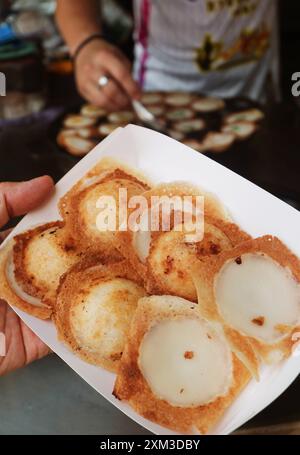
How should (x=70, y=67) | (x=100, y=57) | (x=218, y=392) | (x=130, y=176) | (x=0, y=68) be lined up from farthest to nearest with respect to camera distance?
(x=70, y=67)
(x=0, y=68)
(x=100, y=57)
(x=130, y=176)
(x=218, y=392)

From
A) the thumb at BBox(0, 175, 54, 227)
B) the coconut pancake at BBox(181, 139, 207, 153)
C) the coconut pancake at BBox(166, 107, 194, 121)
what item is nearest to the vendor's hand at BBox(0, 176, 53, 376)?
the thumb at BBox(0, 175, 54, 227)

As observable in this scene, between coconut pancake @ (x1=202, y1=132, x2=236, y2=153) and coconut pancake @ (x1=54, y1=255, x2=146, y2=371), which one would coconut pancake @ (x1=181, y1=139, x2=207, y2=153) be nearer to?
coconut pancake @ (x1=202, y1=132, x2=236, y2=153)

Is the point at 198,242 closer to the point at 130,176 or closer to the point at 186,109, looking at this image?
the point at 130,176

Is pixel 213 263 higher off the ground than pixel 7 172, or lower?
higher

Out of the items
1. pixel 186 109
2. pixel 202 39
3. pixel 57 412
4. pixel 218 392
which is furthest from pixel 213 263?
pixel 202 39

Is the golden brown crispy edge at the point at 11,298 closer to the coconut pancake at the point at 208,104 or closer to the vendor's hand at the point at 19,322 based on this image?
the vendor's hand at the point at 19,322

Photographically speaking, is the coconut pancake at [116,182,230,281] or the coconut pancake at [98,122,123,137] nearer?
the coconut pancake at [116,182,230,281]
